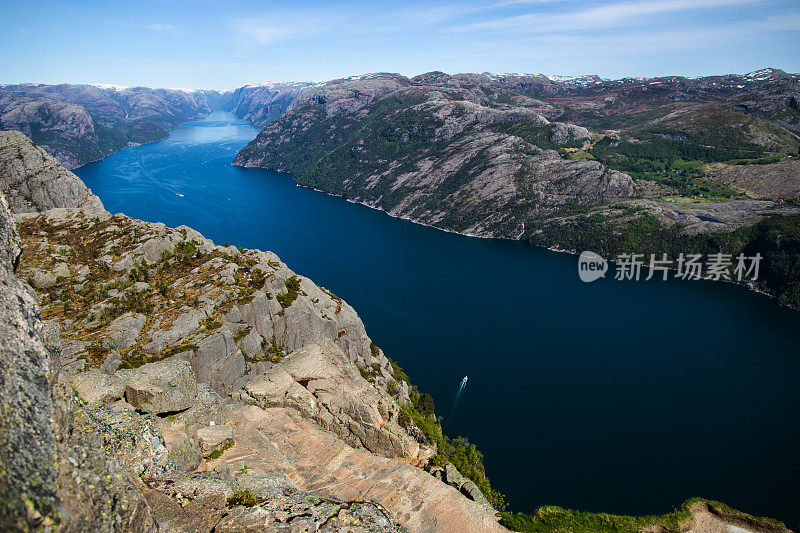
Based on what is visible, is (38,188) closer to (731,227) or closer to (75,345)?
(75,345)

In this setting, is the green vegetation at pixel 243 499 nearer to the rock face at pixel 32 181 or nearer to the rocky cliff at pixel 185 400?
the rocky cliff at pixel 185 400

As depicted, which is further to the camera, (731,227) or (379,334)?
(731,227)

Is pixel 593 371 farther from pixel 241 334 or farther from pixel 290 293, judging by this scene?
pixel 241 334

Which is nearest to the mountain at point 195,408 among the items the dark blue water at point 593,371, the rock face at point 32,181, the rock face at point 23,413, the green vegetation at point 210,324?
the rock face at point 23,413

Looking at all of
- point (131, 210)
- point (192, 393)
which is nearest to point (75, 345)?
point (192, 393)

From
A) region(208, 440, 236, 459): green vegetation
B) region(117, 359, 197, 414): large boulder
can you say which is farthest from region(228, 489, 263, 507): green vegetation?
region(117, 359, 197, 414): large boulder
